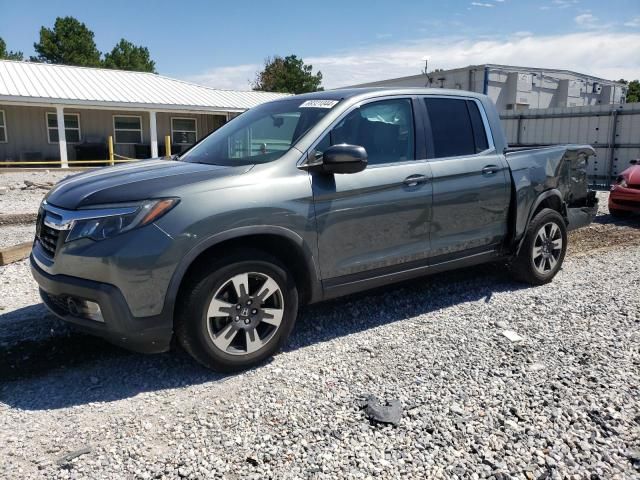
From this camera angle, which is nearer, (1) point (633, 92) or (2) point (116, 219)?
(2) point (116, 219)

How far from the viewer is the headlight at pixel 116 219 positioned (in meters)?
3.09

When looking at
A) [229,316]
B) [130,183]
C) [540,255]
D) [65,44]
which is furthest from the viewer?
[65,44]

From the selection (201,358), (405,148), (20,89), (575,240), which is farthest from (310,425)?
(20,89)

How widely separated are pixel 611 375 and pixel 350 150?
228cm

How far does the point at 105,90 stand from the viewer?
22.8 m

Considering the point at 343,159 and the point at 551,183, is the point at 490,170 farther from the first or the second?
the point at 343,159

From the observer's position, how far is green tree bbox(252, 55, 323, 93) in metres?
58.1

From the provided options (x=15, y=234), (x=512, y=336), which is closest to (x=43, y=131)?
(x=15, y=234)

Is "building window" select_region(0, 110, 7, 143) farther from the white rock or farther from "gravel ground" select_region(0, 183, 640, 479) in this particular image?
the white rock

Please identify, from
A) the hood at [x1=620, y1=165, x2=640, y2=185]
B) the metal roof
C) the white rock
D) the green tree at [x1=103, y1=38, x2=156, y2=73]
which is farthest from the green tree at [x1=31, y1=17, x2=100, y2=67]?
the white rock

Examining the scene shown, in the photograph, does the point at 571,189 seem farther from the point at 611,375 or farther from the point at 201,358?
the point at 201,358


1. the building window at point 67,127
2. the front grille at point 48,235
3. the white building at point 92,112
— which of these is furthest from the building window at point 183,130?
the front grille at point 48,235

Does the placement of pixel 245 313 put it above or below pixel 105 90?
below

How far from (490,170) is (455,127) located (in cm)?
51
